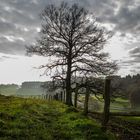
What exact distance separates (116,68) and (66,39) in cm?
717

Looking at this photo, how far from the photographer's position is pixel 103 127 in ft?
33.2

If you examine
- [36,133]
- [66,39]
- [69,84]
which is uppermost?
[66,39]

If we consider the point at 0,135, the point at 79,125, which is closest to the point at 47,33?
the point at 79,125

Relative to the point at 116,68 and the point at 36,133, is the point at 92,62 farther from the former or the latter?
the point at 36,133

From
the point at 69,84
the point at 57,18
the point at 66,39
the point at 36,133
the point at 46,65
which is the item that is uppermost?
the point at 57,18

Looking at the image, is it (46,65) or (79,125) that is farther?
(46,65)

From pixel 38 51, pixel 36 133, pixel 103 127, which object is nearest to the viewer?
pixel 36 133

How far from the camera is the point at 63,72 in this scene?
31.7 m

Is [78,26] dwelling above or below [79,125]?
above

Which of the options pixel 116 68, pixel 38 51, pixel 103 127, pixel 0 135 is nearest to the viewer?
pixel 0 135

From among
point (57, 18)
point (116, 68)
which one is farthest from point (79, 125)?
point (57, 18)

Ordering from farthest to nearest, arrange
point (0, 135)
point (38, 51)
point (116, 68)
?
point (38, 51), point (116, 68), point (0, 135)

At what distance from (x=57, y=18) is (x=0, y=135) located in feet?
84.9

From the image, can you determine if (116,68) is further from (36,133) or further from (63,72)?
(36,133)
